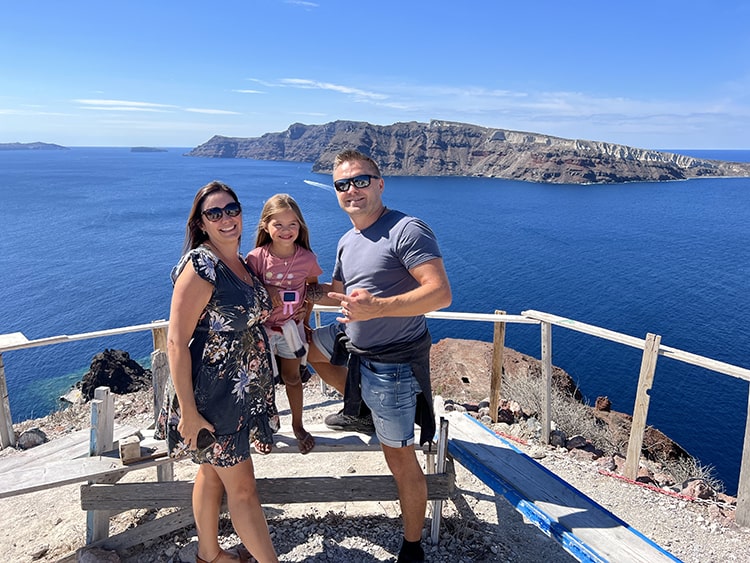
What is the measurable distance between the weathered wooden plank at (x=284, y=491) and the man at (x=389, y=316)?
0.82ft

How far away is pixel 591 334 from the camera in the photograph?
13.4ft

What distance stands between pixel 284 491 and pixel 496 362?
283 centimetres

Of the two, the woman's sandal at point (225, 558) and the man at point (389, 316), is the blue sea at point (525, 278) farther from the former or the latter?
the woman's sandal at point (225, 558)

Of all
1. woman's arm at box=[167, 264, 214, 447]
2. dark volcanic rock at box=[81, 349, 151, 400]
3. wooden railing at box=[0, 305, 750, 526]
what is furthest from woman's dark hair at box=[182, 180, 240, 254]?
dark volcanic rock at box=[81, 349, 151, 400]

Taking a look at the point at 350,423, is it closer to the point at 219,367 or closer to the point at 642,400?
the point at 219,367

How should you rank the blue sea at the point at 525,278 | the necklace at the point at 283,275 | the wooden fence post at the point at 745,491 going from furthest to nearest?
the blue sea at the point at 525,278
the wooden fence post at the point at 745,491
the necklace at the point at 283,275

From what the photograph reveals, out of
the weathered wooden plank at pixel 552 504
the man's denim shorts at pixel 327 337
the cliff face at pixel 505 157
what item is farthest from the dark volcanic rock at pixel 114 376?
the cliff face at pixel 505 157

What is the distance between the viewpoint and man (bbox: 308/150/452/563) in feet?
8.04

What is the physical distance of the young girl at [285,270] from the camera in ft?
9.64

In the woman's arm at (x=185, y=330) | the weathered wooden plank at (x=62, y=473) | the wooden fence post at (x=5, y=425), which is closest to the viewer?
the woman's arm at (x=185, y=330)

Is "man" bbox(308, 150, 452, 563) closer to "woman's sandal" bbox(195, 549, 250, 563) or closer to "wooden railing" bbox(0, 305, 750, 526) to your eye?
"woman's sandal" bbox(195, 549, 250, 563)

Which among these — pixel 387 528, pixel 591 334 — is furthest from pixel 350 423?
pixel 591 334

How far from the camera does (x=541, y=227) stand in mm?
60281

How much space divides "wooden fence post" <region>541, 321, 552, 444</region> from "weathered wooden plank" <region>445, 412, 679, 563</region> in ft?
4.18
